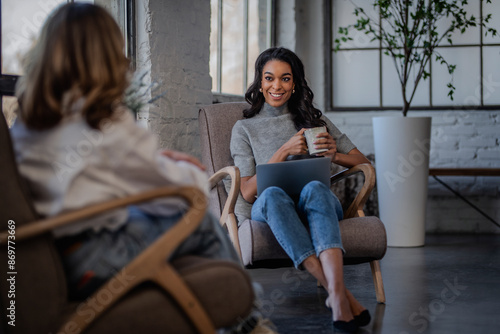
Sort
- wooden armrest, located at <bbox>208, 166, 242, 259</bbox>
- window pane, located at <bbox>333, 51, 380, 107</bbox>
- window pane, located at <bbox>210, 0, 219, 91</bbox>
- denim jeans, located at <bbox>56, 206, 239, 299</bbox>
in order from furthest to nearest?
window pane, located at <bbox>333, 51, 380, 107</bbox> < window pane, located at <bbox>210, 0, 219, 91</bbox> < wooden armrest, located at <bbox>208, 166, 242, 259</bbox> < denim jeans, located at <bbox>56, 206, 239, 299</bbox>

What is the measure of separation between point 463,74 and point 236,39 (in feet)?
7.00

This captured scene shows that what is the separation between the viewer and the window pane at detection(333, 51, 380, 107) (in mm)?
5809

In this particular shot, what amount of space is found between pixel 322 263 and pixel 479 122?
3.74 m

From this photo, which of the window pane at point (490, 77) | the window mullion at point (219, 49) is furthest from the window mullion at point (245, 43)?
the window pane at point (490, 77)

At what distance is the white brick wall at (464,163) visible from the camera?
5602mm

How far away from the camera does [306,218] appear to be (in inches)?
104

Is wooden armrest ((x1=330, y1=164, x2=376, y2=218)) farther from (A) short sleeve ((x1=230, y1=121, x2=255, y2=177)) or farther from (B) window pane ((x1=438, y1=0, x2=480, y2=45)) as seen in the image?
(B) window pane ((x1=438, y1=0, x2=480, y2=45))

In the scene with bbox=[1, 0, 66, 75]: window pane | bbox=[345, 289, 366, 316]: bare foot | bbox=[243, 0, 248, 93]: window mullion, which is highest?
bbox=[243, 0, 248, 93]: window mullion

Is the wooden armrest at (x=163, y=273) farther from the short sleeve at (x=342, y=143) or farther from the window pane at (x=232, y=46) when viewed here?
the window pane at (x=232, y=46)

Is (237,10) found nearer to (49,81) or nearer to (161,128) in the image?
(161,128)

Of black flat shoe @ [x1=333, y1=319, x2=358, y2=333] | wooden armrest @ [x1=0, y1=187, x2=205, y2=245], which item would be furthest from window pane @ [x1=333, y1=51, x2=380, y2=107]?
wooden armrest @ [x1=0, y1=187, x2=205, y2=245]

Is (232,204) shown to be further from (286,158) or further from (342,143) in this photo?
(342,143)

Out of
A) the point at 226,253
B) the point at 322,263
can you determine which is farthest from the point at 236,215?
the point at 226,253

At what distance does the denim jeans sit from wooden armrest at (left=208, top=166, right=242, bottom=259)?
3.79ft
